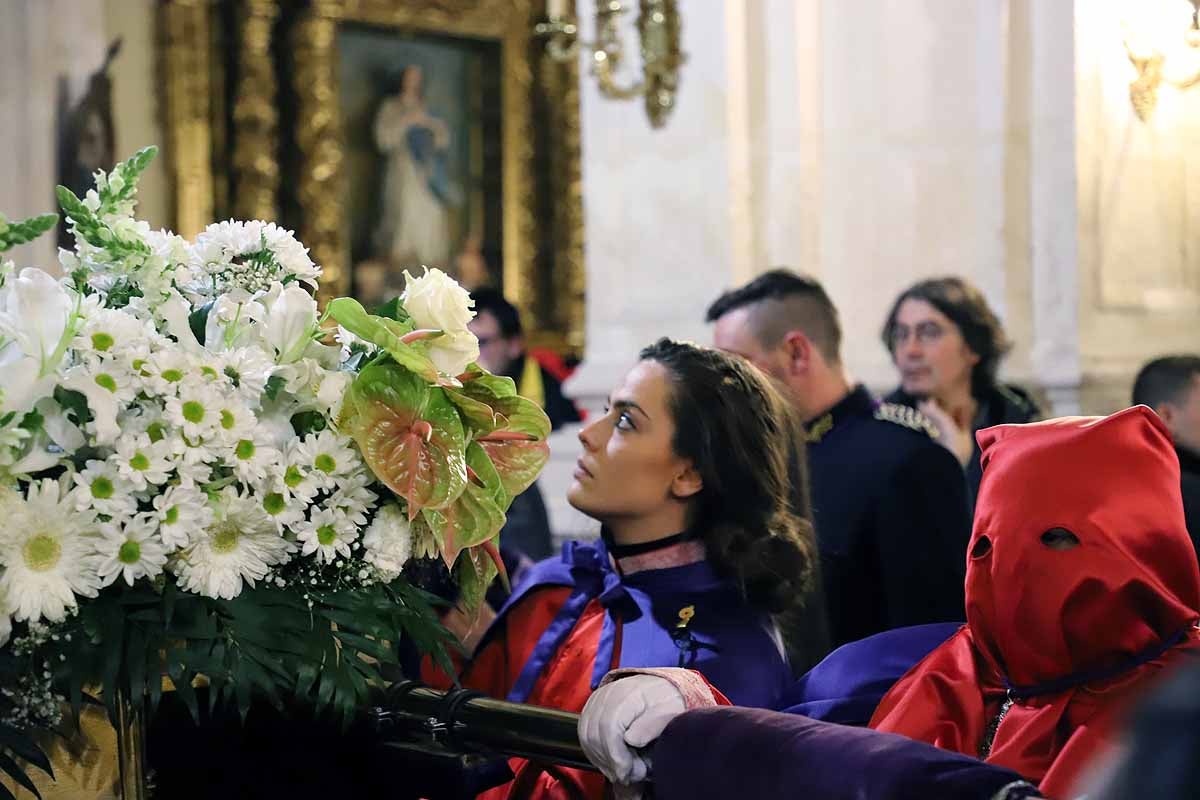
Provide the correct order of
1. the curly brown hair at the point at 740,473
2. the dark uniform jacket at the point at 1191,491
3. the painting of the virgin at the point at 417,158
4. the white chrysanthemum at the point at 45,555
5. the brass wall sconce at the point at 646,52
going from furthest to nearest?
1. the painting of the virgin at the point at 417,158
2. the brass wall sconce at the point at 646,52
3. the dark uniform jacket at the point at 1191,491
4. the curly brown hair at the point at 740,473
5. the white chrysanthemum at the point at 45,555

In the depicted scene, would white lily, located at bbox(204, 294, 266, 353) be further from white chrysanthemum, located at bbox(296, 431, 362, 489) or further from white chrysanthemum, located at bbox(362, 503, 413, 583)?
white chrysanthemum, located at bbox(362, 503, 413, 583)

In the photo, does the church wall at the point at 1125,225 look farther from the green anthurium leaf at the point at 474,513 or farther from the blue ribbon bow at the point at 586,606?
the green anthurium leaf at the point at 474,513

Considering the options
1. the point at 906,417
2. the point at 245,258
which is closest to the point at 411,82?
the point at 906,417

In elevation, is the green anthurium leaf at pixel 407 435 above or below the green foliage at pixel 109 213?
below

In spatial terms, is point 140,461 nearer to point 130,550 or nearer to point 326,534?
point 130,550

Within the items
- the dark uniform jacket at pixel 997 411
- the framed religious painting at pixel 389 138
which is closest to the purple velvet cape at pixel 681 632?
the dark uniform jacket at pixel 997 411

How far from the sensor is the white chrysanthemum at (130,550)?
5.04ft

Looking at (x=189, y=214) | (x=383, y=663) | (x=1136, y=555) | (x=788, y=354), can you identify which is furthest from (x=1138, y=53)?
(x=189, y=214)

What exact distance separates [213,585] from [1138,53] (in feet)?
12.5

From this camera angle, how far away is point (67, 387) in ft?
5.07

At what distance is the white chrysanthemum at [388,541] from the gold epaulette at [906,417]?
2204 mm

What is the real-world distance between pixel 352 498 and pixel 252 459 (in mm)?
129

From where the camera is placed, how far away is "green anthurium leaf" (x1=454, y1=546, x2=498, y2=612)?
188 centimetres

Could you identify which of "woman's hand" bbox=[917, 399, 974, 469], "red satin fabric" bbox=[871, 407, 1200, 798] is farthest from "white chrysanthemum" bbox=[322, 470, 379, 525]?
"woman's hand" bbox=[917, 399, 974, 469]
